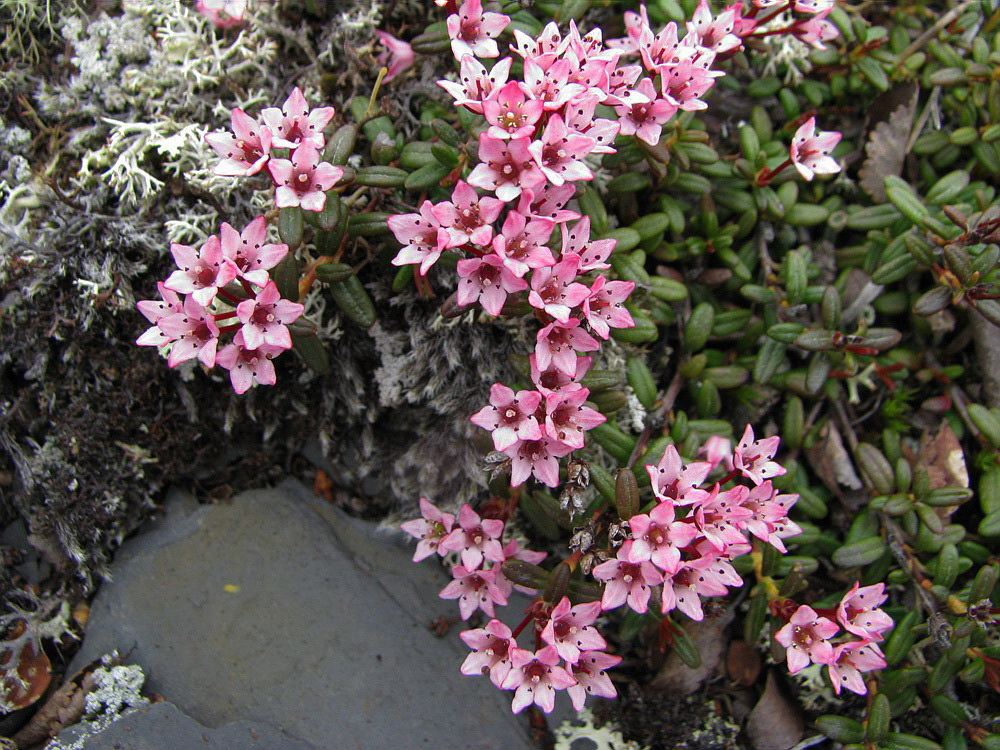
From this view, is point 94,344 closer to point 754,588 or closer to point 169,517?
point 169,517

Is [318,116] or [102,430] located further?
[102,430]

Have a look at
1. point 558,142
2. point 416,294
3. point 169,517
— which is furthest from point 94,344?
point 558,142

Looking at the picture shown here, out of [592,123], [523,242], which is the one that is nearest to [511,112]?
[592,123]

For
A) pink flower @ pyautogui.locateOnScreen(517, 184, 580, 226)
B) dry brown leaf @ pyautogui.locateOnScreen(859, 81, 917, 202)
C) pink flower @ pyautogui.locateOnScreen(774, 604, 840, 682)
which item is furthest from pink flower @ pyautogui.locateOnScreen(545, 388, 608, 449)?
dry brown leaf @ pyautogui.locateOnScreen(859, 81, 917, 202)

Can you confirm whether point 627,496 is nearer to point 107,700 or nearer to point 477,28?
point 477,28

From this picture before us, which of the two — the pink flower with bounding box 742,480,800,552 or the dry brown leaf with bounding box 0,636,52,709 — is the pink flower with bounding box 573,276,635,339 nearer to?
the pink flower with bounding box 742,480,800,552
